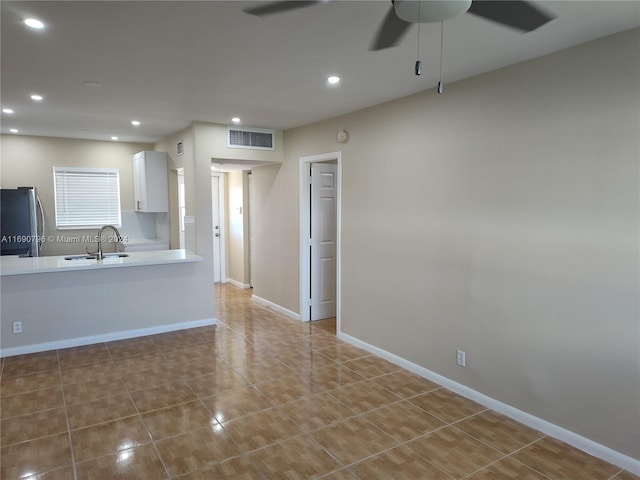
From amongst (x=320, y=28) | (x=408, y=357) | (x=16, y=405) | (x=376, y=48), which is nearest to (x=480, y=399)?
(x=408, y=357)

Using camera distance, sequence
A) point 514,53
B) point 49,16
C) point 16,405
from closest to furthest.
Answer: point 49,16, point 514,53, point 16,405

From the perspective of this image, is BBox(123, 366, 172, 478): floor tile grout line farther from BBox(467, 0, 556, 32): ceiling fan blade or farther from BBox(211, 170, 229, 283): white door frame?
BBox(211, 170, 229, 283): white door frame

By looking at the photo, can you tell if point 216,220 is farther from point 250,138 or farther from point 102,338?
point 102,338

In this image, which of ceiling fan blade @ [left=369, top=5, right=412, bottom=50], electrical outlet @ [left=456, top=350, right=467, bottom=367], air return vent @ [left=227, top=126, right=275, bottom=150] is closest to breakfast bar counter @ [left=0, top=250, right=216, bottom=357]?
air return vent @ [left=227, top=126, right=275, bottom=150]

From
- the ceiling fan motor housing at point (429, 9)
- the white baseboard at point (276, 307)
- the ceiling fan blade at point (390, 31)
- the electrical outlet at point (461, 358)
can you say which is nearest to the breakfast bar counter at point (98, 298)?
the white baseboard at point (276, 307)

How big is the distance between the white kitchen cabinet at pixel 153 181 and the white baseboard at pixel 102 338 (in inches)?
76.0

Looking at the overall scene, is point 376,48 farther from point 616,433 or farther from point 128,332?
point 128,332

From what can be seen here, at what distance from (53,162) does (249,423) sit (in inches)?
202

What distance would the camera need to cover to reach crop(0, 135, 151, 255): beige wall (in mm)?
5660

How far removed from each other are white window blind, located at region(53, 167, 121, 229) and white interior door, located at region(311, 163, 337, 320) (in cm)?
335

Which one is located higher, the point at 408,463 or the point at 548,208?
the point at 548,208

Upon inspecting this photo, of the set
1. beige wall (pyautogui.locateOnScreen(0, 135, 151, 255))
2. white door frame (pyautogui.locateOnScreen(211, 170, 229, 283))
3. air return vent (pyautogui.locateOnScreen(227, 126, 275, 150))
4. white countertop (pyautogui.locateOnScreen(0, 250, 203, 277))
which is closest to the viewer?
white countertop (pyautogui.locateOnScreen(0, 250, 203, 277))

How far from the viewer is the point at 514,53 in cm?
263

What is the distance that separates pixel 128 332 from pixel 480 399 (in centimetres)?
372
